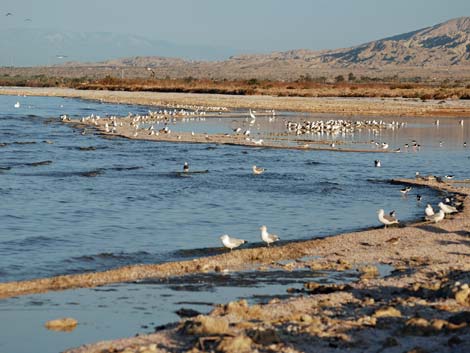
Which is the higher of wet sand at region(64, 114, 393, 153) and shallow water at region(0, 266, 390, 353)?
wet sand at region(64, 114, 393, 153)

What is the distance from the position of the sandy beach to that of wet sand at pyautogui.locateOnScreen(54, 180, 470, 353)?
0.04 feet

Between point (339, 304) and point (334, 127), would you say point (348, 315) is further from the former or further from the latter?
point (334, 127)

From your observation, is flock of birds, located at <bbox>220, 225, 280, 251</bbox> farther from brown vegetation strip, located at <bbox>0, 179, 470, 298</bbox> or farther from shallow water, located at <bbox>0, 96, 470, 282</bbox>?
shallow water, located at <bbox>0, 96, 470, 282</bbox>

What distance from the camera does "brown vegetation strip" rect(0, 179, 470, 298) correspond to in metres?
12.7

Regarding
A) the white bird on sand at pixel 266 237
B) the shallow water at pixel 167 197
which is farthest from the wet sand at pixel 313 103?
the white bird on sand at pixel 266 237

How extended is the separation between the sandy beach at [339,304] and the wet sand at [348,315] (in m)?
0.01

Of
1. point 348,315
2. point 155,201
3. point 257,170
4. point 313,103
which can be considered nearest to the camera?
point 348,315

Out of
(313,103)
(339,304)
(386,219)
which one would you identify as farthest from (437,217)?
(313,103)

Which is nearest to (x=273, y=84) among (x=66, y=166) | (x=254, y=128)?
(x=254, y=128)

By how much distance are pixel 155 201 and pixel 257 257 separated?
7.04 m

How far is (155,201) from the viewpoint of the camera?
2145cm

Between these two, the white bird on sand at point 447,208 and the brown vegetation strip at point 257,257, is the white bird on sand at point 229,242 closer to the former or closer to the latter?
the brown vegetation strip at point 257,257

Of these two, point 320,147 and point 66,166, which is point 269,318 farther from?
point 320,147

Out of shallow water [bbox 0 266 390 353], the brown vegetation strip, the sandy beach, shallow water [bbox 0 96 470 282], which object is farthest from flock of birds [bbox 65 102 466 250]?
shallow water [bbox 0 266 390 353]
